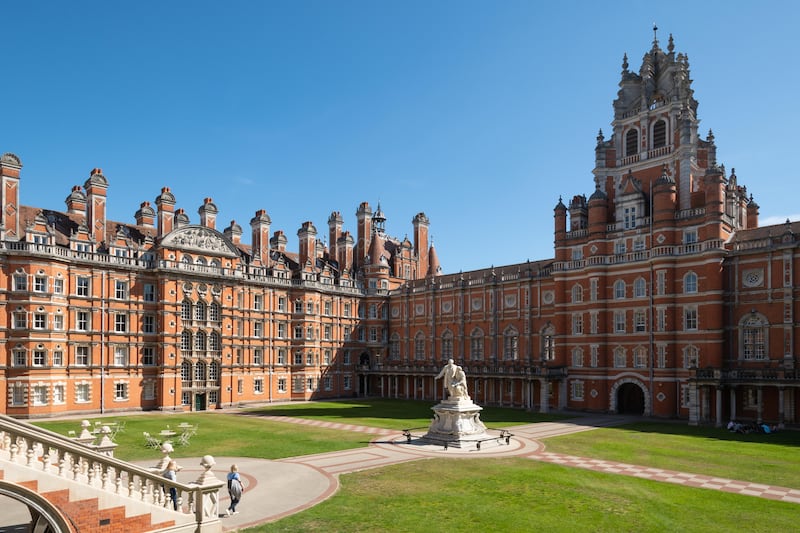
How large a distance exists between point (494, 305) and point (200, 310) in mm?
34025

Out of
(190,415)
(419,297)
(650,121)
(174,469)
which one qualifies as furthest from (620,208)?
(174,469)

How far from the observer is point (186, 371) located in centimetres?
6644

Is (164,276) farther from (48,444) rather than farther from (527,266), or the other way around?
(48,444)

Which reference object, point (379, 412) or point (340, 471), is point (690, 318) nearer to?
point (379, 412)

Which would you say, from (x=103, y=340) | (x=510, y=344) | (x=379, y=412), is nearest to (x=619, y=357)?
(x=510, y=344)

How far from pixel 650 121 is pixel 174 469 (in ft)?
187

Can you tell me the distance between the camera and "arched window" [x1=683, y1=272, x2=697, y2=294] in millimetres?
55031

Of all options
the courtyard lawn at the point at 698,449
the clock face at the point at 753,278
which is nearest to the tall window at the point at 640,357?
the courtyard lawn at the point at 698,449

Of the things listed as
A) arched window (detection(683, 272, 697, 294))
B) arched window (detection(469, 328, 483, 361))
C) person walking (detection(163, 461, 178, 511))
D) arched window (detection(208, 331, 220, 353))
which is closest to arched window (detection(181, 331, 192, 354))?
arched window (detection(208, 331, 220, 353))

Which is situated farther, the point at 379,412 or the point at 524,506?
the point at 379,412

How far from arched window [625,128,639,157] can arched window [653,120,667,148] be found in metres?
1.83

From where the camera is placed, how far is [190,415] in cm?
5972

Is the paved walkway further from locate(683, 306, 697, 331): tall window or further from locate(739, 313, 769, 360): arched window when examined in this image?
locate(739, 313, 769, 360): arched window

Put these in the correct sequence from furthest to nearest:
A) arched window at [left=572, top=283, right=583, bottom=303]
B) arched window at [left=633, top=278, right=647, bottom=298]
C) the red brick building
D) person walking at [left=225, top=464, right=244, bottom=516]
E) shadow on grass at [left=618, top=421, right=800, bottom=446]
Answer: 1. arched window at [left=572, top=283, right=583, bottom=303]
2. arched window at [left=633, top=278, right=647, bottom=298]
3. the red brick building
4. shadow on grass at [left=618, top=421, right=800, bottom=446]
5. person walking at [left=225, top=464, right=244, bottom=516]
